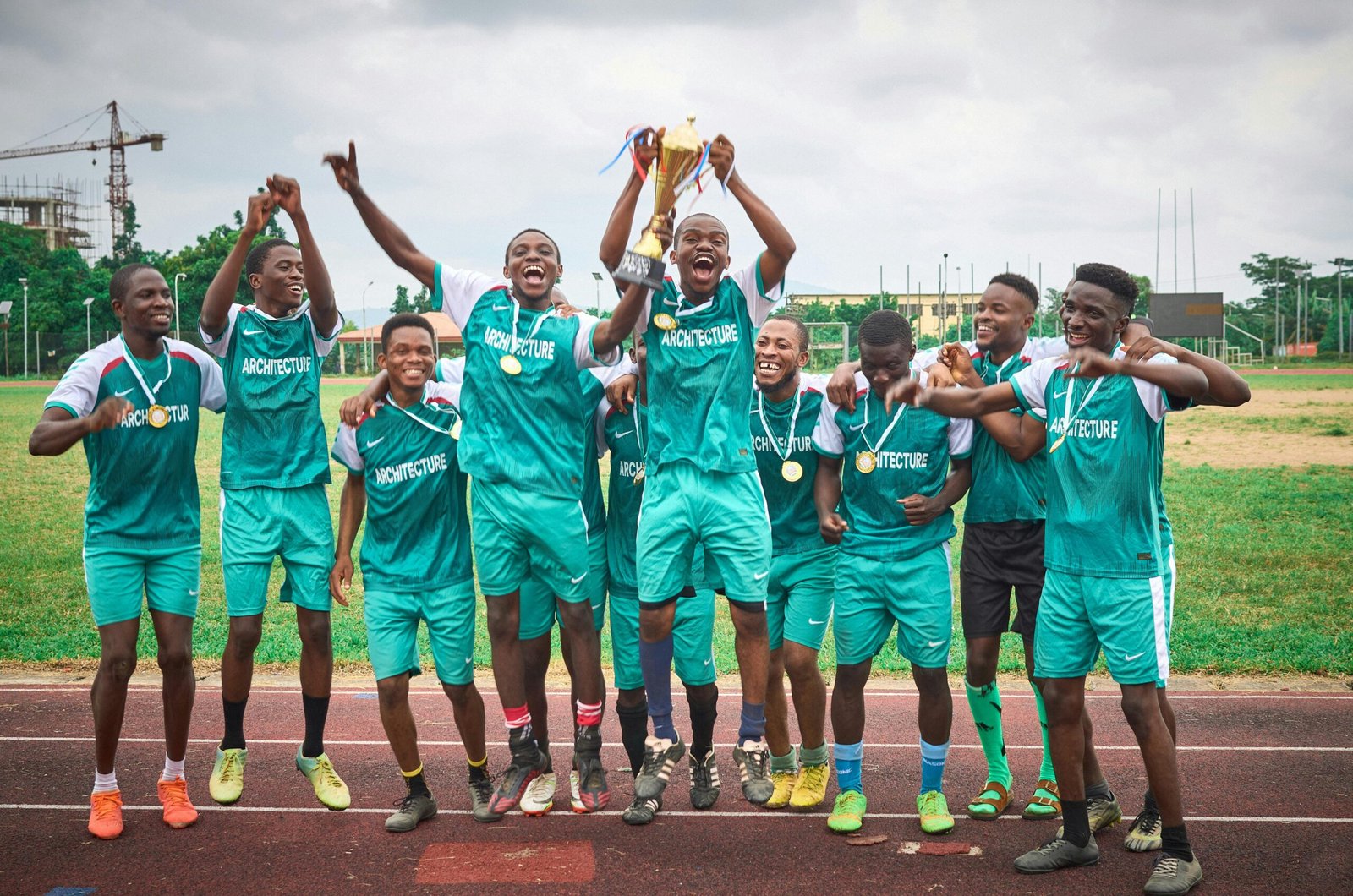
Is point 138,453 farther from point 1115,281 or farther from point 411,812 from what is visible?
point 1115,281

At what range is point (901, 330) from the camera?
5480mm

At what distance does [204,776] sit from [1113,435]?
5.02 meters

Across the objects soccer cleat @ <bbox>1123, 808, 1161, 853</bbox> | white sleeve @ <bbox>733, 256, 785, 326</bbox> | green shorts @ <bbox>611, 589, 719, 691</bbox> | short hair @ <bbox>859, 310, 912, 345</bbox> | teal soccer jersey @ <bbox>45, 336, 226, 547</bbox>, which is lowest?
soccer cleat @ <bbox>1123, 808, 1161, 853</bbox>

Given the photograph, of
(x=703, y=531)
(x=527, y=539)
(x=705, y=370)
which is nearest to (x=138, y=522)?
(x=527, y=539)

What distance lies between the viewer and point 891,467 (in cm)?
555

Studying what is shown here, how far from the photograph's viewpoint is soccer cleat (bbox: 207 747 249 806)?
5.76 meters

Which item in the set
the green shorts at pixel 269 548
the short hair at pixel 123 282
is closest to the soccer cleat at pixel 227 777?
the green shorts at pixel 269 548

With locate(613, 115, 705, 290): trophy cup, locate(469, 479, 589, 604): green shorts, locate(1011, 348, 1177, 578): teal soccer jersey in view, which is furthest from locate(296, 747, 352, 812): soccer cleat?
locate(1011, 348, 1177, 578): teal soccer jersey

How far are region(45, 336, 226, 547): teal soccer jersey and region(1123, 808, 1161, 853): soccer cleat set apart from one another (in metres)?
4.60

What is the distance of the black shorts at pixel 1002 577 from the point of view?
564 cm

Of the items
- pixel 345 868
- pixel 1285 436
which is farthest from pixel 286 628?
pixel 1285 436

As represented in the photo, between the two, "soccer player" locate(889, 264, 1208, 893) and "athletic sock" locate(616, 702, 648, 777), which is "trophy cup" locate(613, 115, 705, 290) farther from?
"athletic sock" locate(616, 702, 648, 777)

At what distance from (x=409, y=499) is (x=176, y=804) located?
186 cm

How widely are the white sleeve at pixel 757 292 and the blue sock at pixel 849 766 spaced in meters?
2.08
